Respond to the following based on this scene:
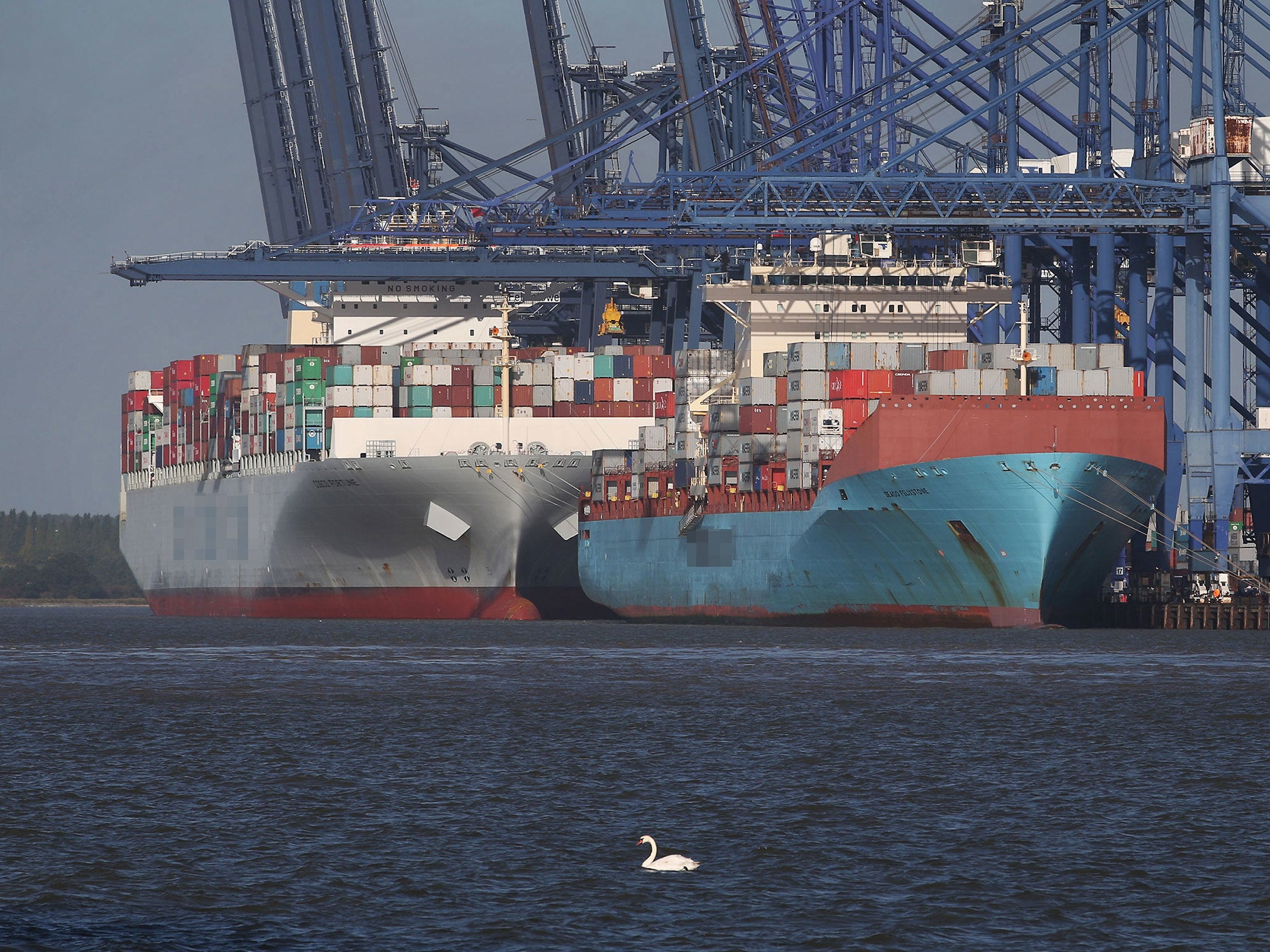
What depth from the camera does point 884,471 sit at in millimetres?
55406

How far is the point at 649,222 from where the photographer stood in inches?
2844

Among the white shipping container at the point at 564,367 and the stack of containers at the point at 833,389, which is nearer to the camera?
the stack of containers at the point at 833,389

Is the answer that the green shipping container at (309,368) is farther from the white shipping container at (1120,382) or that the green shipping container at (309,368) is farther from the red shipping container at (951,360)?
the white shipping container at (1120,382)

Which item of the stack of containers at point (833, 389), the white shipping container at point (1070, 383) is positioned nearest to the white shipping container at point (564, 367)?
the stack of containers at point (833, 389)

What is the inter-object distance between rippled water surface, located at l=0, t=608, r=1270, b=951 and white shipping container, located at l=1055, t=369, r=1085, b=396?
10786 mm

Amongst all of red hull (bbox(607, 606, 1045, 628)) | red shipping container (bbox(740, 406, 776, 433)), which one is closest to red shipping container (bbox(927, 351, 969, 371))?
red shipping container (bbox(740, 406, 776, 433))

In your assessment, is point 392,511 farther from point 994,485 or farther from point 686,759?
point 686,759

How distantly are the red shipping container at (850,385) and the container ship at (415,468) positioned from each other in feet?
45.9

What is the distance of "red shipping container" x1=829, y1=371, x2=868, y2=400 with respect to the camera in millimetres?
59031

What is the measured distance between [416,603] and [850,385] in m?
23.2

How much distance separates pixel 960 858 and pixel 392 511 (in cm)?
5222

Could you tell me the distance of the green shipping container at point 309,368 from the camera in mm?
75125

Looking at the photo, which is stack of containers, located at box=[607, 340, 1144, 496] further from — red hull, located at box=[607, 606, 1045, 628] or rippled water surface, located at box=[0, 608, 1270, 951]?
rippled water surface, located at box=[0, 608, 1270, 951]

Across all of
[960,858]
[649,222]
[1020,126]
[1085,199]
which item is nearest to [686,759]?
[960,858]
